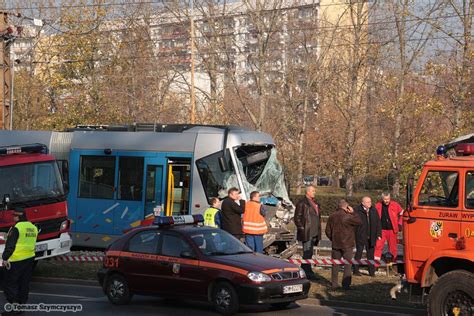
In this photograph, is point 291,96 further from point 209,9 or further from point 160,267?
point 160,267

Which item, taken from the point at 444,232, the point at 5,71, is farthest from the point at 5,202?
the point at 5,71

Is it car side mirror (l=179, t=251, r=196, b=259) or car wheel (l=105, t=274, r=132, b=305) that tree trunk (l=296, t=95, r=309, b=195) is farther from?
car side mirror (l=179, t=251, r=196, b=259)

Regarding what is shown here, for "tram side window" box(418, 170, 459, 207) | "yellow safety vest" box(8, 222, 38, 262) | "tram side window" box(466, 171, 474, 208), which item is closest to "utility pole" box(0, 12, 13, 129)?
"yellow safety vest" box(8, 222, 38, 262)

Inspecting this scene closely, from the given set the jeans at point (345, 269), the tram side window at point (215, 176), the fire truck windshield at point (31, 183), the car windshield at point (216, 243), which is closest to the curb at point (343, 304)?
the jeans at point (345, 269)

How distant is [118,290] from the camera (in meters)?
14.7

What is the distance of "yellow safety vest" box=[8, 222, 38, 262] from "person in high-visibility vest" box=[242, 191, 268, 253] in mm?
5308

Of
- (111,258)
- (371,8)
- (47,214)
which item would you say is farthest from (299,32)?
(111,258)

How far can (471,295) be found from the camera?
10.8 meters

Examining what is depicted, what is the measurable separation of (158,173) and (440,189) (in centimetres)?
1137

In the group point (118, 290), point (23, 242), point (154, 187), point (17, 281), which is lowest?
point (118, 290)

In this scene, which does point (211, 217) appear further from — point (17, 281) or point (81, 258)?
point (17, 281)

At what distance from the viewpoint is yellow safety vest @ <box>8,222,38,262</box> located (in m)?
13.5

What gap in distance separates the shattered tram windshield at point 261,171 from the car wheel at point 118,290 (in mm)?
6772

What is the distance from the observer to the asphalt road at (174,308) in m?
13.7
